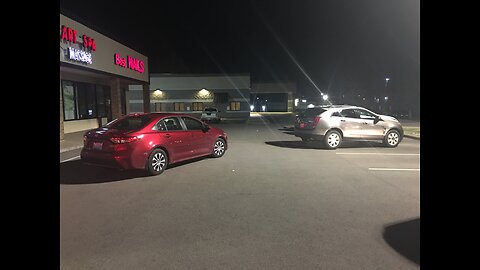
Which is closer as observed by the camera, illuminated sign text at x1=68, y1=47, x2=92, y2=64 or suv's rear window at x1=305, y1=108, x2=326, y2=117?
suv's rear window at x1=305, y1=108, x2=326, y2=117

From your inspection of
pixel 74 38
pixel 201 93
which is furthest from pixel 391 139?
pixel 201 93

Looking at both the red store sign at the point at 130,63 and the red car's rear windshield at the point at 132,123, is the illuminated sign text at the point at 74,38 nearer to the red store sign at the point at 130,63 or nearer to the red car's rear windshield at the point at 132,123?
the red store sign at the point at 130,63

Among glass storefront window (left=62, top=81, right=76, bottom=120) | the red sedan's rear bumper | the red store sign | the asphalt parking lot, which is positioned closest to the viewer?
the asphalt parking lot

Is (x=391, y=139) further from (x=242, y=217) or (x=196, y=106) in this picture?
(x=196, y=106)

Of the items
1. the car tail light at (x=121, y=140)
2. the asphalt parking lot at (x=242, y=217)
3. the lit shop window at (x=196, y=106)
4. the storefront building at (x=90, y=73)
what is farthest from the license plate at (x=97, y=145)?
the lit shop window at (x=196, y=106)

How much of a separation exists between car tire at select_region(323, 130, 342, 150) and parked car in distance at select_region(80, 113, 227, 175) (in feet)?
16.5

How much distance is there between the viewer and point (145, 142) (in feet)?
25.5

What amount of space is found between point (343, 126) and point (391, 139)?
217cm

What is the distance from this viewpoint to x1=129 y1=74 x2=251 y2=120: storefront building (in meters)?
43.8

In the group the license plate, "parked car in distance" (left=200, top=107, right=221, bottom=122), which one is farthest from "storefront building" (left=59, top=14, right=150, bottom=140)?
the license plate

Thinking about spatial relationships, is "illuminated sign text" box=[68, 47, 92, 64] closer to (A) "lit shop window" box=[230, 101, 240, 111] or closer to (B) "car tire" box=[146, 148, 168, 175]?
(B) "car tire" box=[146, 148, 168, 175]
